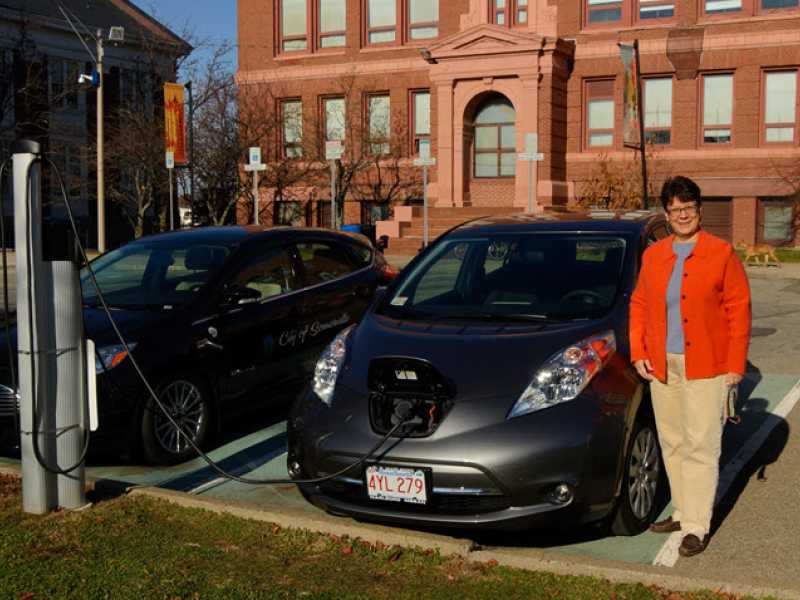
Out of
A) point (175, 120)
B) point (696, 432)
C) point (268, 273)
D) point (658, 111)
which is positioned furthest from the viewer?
point (658, 111)

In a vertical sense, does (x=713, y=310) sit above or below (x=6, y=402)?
above

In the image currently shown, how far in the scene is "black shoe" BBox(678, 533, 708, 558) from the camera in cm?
492

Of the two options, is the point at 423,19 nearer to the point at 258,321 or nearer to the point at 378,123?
the point at 378,123

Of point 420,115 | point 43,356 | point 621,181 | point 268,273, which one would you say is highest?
point 420,115

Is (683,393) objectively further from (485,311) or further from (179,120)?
(179,120)

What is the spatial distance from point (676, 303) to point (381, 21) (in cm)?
3439

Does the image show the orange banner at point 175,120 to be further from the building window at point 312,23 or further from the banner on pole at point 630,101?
the banner on pole at point 630,101

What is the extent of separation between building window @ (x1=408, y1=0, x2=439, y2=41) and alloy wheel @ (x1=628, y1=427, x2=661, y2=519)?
32.6 metres

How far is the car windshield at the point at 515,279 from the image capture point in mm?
5941

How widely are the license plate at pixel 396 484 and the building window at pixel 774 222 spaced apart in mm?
30047

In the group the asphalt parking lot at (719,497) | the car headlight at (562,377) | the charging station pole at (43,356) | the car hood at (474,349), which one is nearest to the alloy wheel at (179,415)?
the asphalt parking lot at (719,497)

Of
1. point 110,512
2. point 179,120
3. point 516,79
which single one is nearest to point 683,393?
point 110,512

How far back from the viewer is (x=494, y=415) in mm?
4898

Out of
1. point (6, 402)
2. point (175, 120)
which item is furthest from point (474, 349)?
point (175, 120)
